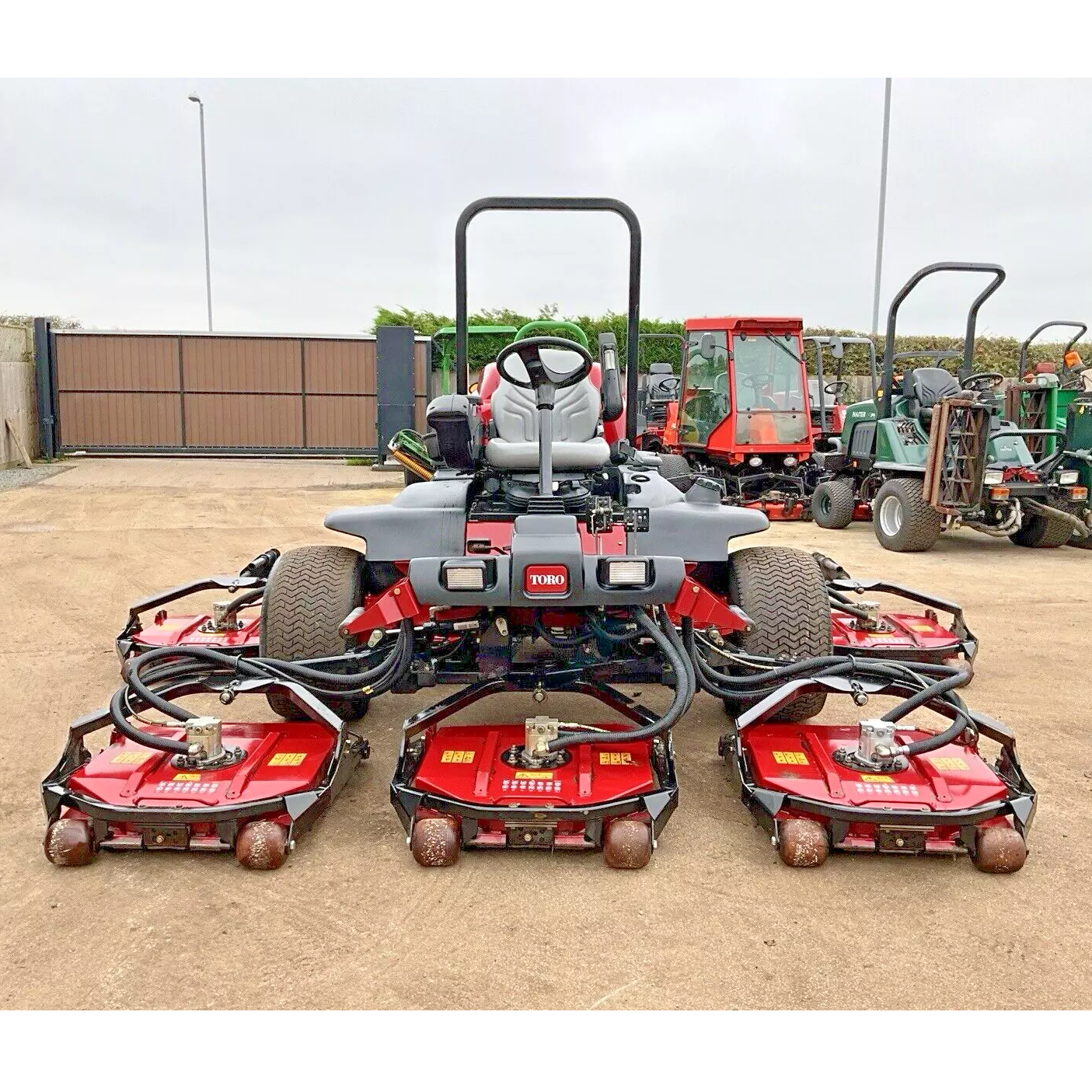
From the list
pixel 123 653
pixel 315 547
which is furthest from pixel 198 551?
pixel 315 547

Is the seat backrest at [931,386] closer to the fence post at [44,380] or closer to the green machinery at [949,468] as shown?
the green machinery at [949,468]

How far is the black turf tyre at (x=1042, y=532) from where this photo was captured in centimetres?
921

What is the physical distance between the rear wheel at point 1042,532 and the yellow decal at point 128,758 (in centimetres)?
819

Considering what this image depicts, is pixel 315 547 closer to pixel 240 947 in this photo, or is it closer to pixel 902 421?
pixel 240 947

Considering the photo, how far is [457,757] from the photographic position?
3.22m

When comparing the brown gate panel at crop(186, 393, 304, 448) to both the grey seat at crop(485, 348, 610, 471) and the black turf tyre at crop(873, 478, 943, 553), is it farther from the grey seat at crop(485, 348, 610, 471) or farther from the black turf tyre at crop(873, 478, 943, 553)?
the grey seat at crop(485, 348, 610, 471)

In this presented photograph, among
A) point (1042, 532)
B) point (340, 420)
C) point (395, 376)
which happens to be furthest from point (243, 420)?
point (1042, 532)

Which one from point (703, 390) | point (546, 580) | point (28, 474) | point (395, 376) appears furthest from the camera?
point (395, 376)

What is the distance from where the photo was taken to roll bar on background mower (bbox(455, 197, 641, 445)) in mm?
4094

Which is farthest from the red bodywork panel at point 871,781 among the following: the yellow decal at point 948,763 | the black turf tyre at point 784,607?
the black turf tyre at point 784,607

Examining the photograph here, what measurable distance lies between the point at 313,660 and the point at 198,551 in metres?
5.26

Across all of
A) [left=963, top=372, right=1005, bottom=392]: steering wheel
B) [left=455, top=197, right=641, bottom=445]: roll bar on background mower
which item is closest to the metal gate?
[left=963, top=372, right=1005, bottom=392]: steering wheel

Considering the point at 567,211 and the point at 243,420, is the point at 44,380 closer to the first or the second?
the point at 243,420

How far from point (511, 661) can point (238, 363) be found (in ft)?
48.1
